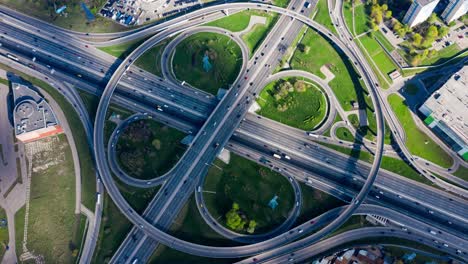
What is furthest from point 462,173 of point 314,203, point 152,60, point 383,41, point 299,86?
point 152,60

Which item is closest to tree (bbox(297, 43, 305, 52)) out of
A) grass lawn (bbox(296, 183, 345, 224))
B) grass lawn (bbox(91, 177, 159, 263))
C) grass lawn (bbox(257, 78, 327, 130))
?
grass lawn (bbox(257, 78, 327, 130))

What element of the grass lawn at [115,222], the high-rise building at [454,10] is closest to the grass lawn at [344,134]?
the grass lawn at [115,222]

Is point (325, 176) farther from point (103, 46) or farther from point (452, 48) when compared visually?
point (103, 46)

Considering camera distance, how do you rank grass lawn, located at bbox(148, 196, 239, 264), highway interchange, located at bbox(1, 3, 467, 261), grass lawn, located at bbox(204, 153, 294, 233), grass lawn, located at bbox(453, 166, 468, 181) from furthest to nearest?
grass lawn, located at bbox(453, 166, 468, 181) < highway interchange, located at bbox(1, 3, 467, 261) < grass lawn, located at bbox(204, 153, 294, 233) < grass lawn, located at bbox(148, 196, 239, 264)

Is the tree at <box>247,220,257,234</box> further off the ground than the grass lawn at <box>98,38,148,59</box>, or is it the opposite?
the grass lawn at <box>98,38,148,59</box>

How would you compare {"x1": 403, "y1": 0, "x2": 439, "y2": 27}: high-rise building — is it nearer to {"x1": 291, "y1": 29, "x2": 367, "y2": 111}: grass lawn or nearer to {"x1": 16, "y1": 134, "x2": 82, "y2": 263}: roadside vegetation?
{"x1": 291, "y1": 29, "x2": 367, "y2": 111}: grass lawn

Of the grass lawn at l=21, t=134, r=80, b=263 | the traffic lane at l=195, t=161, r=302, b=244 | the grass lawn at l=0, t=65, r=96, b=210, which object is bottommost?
the grass lawn at l=21, t=134, r=80, b=263

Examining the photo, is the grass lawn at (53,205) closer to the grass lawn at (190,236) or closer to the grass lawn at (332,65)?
the grass lawn at (190,236)
